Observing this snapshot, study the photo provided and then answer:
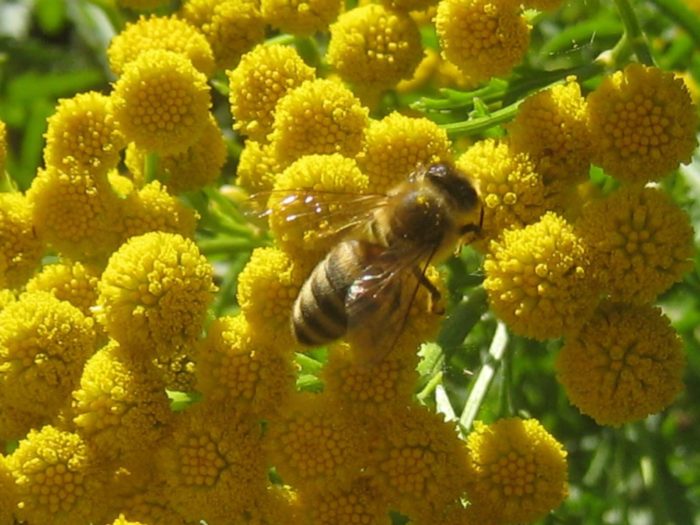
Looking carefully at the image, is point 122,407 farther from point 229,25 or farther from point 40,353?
point 229,25

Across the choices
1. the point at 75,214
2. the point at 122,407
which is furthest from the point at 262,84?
the point at 122,407

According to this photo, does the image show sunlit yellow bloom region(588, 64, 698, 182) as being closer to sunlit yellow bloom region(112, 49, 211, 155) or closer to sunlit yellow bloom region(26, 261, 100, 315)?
sunlit yellow bloom region(112, 49, 211, 155)

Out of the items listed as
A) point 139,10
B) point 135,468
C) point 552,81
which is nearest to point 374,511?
point 135,468

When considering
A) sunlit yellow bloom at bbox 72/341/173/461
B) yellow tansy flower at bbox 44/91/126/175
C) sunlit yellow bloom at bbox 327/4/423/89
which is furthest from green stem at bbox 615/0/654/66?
sunlit yellow bloom at bbox 72/341/173/461

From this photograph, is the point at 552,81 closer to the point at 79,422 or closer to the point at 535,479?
the point at 535,479

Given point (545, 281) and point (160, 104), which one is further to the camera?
point (160, 104)

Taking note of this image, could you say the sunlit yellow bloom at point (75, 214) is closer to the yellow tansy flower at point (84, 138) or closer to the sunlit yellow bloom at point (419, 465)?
the yellow tansy flower at point (84, 138)
